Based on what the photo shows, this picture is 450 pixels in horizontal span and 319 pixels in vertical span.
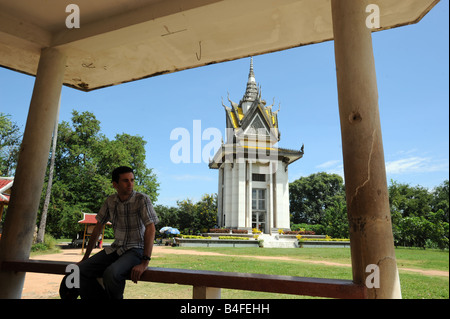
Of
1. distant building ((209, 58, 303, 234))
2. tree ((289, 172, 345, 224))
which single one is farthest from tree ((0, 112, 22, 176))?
tree ((289, 172, 345, 224))

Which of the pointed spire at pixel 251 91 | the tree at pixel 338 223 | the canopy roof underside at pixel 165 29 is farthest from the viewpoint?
the pointed spire at pixel 251 91

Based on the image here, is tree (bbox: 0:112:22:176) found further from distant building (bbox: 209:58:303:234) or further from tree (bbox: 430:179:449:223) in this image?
tree (bbox: 430:179:449:223)

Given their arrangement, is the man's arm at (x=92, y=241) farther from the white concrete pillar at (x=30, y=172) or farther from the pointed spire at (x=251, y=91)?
the pointed spire at (x=251, y=91)

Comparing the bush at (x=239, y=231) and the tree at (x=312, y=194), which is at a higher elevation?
the tree at (x=312, y=194)

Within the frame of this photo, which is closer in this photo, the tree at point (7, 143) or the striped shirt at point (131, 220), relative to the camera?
the striped shirt at point (131, 220)

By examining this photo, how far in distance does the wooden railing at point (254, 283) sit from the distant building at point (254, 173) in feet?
72.6

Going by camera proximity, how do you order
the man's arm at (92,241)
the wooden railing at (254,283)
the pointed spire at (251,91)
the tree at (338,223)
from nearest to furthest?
the wooden railing at (254,283) → the man's arm at (92,241) → the tree at (338,223) → the pointed spire at (251,91)

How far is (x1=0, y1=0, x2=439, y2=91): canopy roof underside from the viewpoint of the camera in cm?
301

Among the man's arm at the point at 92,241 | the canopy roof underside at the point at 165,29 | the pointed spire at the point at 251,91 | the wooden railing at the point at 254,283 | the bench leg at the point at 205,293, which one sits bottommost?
the bench leg at the point at 205,293

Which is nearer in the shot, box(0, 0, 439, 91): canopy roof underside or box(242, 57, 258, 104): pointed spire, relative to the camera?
box(0, 0, 439, 91): canopy roof underside

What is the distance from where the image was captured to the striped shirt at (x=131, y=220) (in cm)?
249

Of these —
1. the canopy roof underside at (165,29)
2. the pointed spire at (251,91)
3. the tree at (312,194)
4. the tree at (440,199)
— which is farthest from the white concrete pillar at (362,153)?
the tree at (312,194)

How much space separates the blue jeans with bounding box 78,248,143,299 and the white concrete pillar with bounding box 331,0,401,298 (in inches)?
66.7

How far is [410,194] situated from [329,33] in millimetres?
32996
